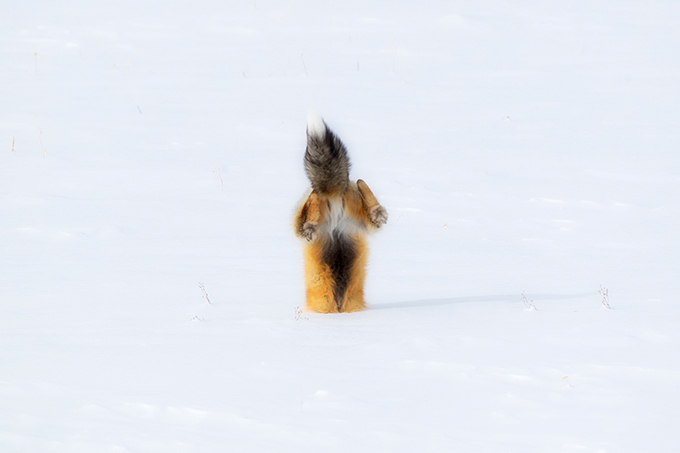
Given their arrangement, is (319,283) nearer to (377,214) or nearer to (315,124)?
(377,214)

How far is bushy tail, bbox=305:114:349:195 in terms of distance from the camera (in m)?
4.72

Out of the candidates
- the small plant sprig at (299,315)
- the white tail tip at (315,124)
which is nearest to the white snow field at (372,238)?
the small plant sprig at (299,315)

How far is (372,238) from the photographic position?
25.5 ft

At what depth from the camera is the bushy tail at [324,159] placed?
4.72 m

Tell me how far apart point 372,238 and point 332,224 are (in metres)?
2.87

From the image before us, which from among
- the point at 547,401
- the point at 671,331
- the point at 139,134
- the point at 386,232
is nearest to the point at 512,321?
the point at 671,331

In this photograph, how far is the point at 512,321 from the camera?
463 cm

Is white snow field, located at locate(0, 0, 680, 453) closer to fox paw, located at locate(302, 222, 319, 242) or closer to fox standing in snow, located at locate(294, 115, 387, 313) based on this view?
fox standing in snow, located at locate(294, 115, 387, 313)

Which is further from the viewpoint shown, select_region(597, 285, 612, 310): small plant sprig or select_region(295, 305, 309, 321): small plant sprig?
select_region(597, 285, 612, 310): small plant sprig

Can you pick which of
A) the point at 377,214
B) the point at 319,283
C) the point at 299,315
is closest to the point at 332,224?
the point at 377,214

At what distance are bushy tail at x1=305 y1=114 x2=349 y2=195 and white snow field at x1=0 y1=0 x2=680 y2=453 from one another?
0.80 m

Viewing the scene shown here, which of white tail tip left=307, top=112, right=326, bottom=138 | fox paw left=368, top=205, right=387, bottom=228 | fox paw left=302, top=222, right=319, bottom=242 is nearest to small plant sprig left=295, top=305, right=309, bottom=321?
fox paw left=302, top=222, right=319, bottom=242

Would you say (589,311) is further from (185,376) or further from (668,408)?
(185,376)

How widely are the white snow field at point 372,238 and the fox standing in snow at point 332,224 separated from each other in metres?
0.23
